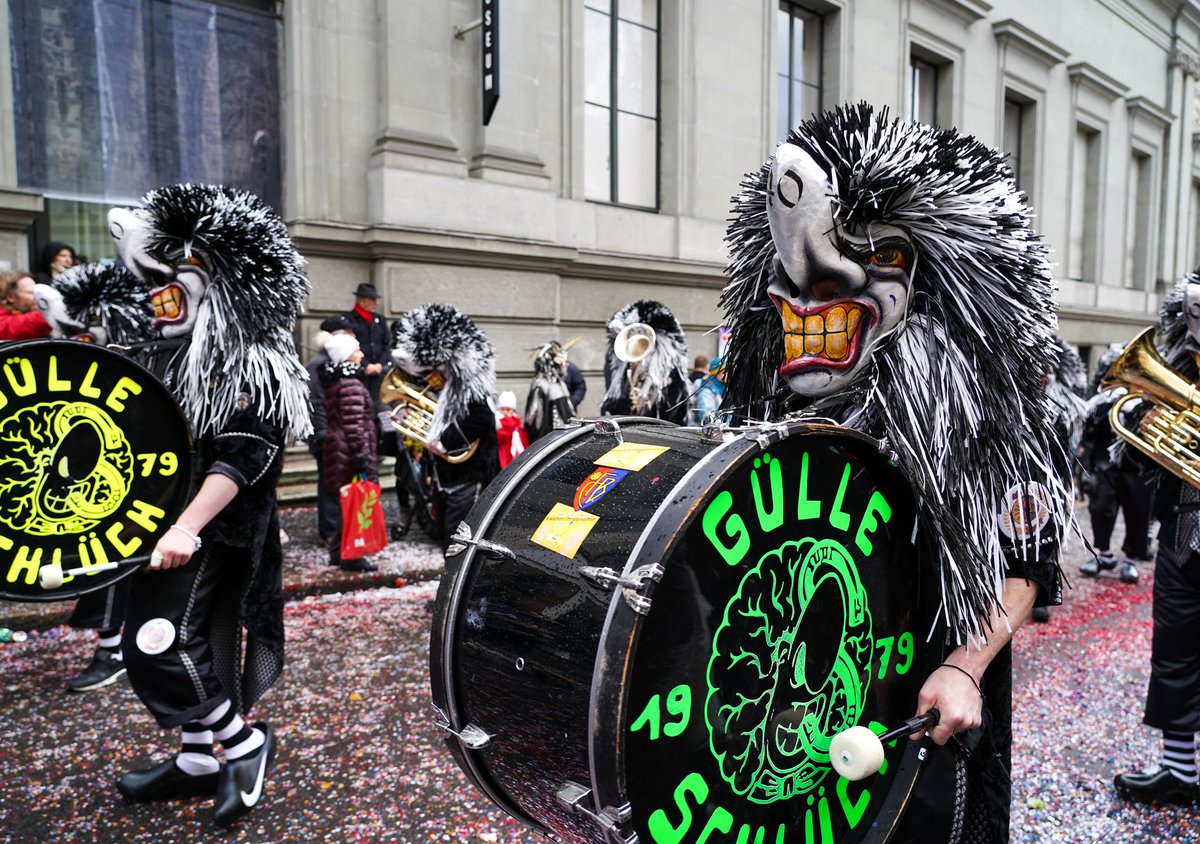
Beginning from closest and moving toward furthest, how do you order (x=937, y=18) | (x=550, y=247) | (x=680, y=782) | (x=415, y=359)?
(x=680, y=782)
(x=415, y=359)
(x=550, y=247)
(x=937, y=18)

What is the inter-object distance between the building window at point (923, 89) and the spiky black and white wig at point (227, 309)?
15341mm

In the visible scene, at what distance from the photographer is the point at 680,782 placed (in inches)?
56.6

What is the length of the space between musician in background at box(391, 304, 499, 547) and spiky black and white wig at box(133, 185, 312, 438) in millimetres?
2340

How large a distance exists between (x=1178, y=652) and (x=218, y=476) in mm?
3441

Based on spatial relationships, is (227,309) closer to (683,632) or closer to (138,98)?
(683,632)

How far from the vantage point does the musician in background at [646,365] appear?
6.88 m

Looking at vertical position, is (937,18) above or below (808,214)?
above

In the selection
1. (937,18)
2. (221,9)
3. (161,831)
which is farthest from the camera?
(937,18)

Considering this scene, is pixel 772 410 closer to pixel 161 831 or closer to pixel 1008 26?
pixel 161 831

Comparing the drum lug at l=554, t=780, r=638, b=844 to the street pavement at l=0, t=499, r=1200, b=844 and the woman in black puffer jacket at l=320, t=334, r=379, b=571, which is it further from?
the woman in black puffer jacket at l=320, t=334, r=379, b=571

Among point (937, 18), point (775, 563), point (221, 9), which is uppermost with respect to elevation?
point (937, 18)

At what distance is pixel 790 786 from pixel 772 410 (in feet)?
2.88

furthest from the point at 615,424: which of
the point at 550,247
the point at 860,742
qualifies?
the point at 550,247

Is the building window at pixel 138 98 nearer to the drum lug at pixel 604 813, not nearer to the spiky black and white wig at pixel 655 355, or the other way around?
the spiky black and white wig at pixel 655 355
